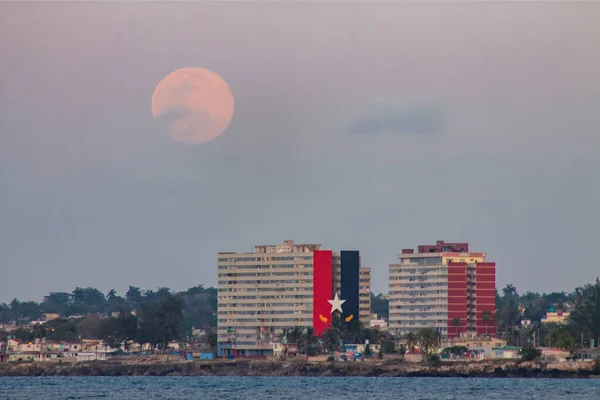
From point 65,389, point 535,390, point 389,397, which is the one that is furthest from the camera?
point 65,389

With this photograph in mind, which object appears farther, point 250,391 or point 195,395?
point 250,391

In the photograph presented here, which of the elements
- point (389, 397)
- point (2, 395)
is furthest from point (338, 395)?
point (2, 395)

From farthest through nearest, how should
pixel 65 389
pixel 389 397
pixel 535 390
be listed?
pixel 65 389
pixel 535 390
pixel 389 397

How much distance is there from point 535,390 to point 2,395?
76.8m

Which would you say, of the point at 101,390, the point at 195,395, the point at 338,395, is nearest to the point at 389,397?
the point at 338,395

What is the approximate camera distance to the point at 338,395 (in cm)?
16812

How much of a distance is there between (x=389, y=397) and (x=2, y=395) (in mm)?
54431

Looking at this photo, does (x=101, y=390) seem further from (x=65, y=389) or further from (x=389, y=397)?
(x=389, y=397)

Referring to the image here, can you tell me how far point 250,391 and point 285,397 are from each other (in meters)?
21.7

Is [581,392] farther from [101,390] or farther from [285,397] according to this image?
[101,390]

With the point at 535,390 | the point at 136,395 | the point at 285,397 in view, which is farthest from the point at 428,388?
the point at 136,395

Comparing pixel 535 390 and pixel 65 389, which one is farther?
pixel 65 389

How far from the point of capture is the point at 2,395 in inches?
6816

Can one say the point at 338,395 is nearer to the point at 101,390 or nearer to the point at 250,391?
the point at 250,391
